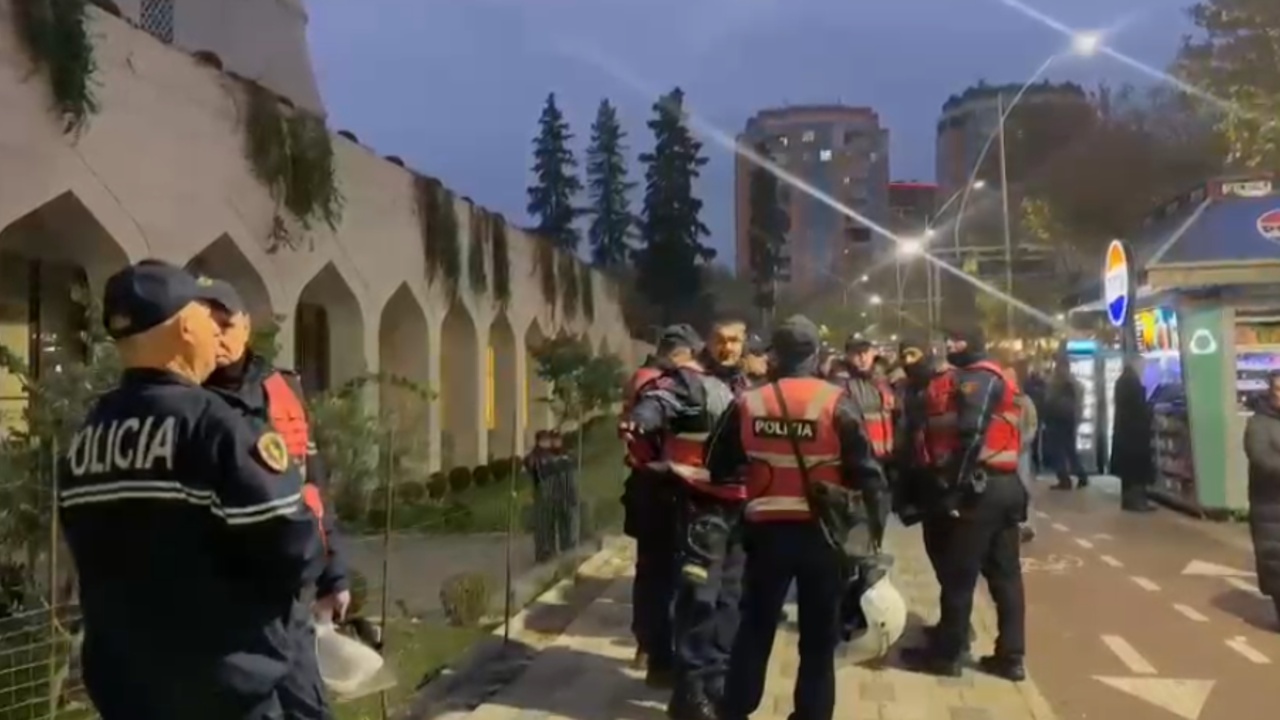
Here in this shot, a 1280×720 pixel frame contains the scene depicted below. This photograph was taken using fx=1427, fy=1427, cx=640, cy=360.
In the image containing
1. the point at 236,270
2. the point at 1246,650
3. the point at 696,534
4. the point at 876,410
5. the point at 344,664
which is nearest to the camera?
the point at 344,664

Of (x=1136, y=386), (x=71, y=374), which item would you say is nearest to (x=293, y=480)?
(x=71, y=374)

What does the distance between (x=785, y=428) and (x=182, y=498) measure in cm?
330


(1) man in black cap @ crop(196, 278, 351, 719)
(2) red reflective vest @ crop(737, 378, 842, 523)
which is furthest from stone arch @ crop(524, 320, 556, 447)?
(1) man in black cap @ crop(196, 278, 351, 719)

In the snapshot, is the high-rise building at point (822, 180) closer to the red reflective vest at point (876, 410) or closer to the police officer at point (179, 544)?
the red reflective vest at point (876, 410)

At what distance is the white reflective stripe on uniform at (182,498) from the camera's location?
3072 millimetres

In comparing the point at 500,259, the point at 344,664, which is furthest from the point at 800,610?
the point at 500,259

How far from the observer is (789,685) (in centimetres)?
769

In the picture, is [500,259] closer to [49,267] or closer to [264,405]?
[49,267]

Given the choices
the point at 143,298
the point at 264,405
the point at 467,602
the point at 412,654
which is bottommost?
the point at 412,654

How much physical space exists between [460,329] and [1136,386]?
937 cm

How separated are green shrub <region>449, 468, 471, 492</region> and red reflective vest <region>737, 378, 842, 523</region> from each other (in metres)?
12.9

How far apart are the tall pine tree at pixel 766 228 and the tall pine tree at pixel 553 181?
12136mm

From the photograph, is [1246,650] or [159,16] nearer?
[1246,650]

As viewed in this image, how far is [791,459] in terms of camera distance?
5.99 m
